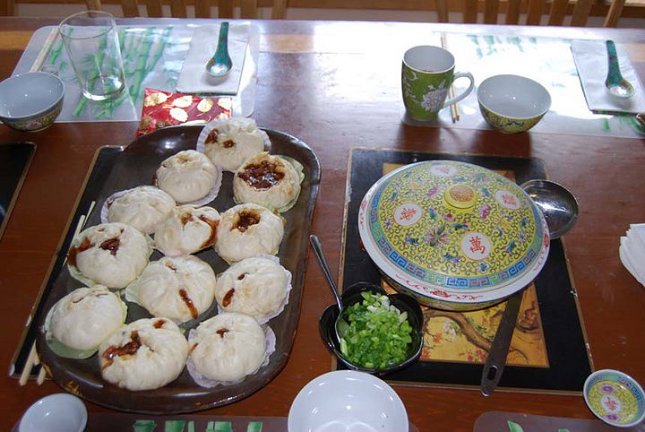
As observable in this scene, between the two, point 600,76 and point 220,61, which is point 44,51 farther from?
point 600,76

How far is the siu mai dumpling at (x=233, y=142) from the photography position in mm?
1249

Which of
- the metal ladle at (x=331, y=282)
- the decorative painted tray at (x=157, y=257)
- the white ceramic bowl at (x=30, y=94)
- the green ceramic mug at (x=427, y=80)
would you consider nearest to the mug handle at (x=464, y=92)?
the green ceramic mug at (x=427, y=80)

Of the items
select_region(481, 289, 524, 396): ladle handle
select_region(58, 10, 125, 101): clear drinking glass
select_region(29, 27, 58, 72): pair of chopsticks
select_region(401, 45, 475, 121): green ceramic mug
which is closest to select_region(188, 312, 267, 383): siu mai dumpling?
select_region(481, 289, 524, 396): ladle handle

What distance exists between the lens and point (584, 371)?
95 cm

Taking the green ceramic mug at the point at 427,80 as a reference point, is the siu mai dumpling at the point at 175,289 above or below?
below

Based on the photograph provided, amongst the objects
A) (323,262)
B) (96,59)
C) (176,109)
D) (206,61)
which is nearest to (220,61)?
(206,61)

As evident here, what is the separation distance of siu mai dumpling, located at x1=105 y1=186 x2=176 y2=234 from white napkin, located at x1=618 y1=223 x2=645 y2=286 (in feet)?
3.12

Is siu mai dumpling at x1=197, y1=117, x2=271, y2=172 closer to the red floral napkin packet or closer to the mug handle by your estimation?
the red floral napkin packet

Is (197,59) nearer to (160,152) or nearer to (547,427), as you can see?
(160,152)

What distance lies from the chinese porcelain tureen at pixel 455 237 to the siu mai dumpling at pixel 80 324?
1.59 ft

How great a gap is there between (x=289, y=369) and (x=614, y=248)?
0.73 metres

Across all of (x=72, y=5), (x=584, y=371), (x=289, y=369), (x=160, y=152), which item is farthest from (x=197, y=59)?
(x=72, y=5)

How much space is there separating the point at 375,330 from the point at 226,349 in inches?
10.0

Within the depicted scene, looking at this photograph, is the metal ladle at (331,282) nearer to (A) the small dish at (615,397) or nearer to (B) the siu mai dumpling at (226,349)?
(B) the siu mai dumpling at (226,349)
